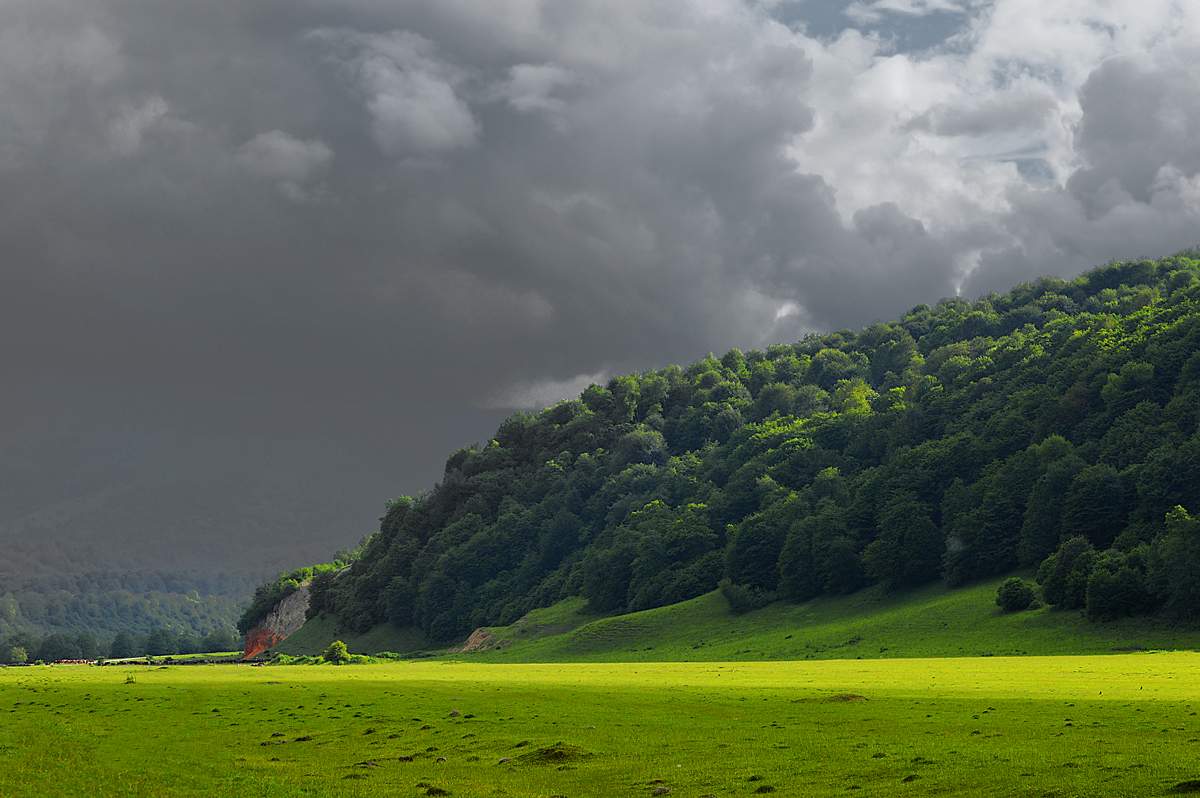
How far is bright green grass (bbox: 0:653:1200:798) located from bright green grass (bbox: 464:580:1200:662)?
3235 cm

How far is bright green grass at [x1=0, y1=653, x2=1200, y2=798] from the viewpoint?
135 feet

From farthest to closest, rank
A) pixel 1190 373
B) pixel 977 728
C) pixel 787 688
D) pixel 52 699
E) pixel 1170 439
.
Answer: pixel 1190 373 < pixel 1170 439 < pixel 52 699 < pixel 787 688 < pixel 977 728

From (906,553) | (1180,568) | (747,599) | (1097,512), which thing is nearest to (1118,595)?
(1180,568)

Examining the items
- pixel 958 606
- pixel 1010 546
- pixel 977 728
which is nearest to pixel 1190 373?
pixel 1010 546

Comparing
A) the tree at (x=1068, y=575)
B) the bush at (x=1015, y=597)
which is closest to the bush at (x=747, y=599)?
the bush at (x=1015, y=597)

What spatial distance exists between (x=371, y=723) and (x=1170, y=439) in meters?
147

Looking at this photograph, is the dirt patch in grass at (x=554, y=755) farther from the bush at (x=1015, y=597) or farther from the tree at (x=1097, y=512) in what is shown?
the tree at (x=1097, y=512)

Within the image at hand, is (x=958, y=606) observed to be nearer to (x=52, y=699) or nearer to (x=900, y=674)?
(x=900, y=674)

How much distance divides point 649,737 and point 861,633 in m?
100

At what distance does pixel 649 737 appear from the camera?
54000mm

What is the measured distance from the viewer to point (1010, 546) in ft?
576

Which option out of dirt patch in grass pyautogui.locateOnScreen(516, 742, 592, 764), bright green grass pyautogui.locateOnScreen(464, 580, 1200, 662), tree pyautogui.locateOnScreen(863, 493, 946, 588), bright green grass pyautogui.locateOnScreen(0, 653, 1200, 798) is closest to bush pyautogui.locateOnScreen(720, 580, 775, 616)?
bright green grass pyautogui.locateOnScreen(464, 580, 1200, 662)

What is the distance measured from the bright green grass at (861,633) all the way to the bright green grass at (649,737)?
32.4 meters

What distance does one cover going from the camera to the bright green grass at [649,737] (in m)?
41.0
